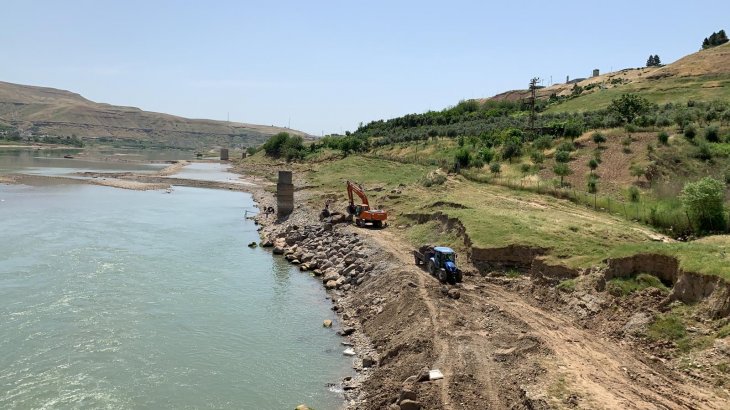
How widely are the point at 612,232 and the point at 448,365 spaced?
13533 mm

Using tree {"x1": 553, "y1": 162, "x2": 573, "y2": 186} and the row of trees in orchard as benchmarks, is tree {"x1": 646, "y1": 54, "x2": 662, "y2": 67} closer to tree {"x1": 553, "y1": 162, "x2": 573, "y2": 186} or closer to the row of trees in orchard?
the row of trees in orchard

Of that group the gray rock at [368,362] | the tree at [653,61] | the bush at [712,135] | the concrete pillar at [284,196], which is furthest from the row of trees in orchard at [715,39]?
the gray rock at [368,362]

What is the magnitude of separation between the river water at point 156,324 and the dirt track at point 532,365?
3.82m

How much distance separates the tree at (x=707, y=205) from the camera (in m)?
26.0

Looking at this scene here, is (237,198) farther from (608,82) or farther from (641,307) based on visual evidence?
(608,82)

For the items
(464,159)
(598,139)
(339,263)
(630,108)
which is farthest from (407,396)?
(630,108)

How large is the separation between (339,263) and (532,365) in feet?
55.4

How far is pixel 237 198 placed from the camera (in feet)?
227

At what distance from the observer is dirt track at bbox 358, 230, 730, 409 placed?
13.4 meters

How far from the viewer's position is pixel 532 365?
15.4m

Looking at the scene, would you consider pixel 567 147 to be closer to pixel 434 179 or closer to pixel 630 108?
pixel 434 179

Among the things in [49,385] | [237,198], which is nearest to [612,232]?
[49,385]

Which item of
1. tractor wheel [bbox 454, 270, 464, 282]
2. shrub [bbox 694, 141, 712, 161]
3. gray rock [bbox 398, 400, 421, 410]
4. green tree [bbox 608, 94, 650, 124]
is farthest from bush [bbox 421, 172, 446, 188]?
gray rock [bbox 398, 400, 421, 410]

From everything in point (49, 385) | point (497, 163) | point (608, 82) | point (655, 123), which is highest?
point (608, 82)
